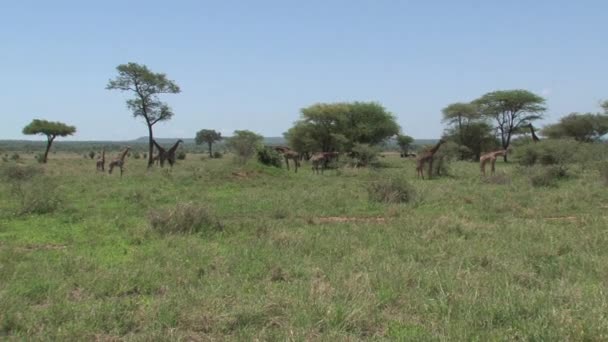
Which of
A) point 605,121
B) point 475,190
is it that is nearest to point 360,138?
point 605,121

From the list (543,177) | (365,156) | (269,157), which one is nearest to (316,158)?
(269,157)

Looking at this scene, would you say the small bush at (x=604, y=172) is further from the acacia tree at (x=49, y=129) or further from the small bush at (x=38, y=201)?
the acacia tree at (x=49, y=129)

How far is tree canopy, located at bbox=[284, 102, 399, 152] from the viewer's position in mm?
41625

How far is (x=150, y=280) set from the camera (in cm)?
628

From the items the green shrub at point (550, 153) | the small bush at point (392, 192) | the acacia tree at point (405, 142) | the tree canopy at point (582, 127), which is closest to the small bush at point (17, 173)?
the small bush at point (392, 192)

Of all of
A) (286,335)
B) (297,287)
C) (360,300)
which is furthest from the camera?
(297,287)

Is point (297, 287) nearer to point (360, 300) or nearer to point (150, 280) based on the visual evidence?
point (360, 300)

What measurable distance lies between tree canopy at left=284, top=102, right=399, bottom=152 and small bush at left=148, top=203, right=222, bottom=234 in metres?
30.7

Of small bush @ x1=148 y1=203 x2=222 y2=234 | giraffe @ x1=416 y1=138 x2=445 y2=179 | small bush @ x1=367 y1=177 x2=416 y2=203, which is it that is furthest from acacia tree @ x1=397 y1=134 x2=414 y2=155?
small bush @ x1=148 y1=203 x2=222 y2=234

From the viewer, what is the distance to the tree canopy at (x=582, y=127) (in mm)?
44944

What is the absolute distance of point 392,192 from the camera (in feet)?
47.2

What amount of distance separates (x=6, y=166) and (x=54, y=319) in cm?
1878

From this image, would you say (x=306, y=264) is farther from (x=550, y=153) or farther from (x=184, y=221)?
(x=550, y=153)

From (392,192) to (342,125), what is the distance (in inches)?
1101
